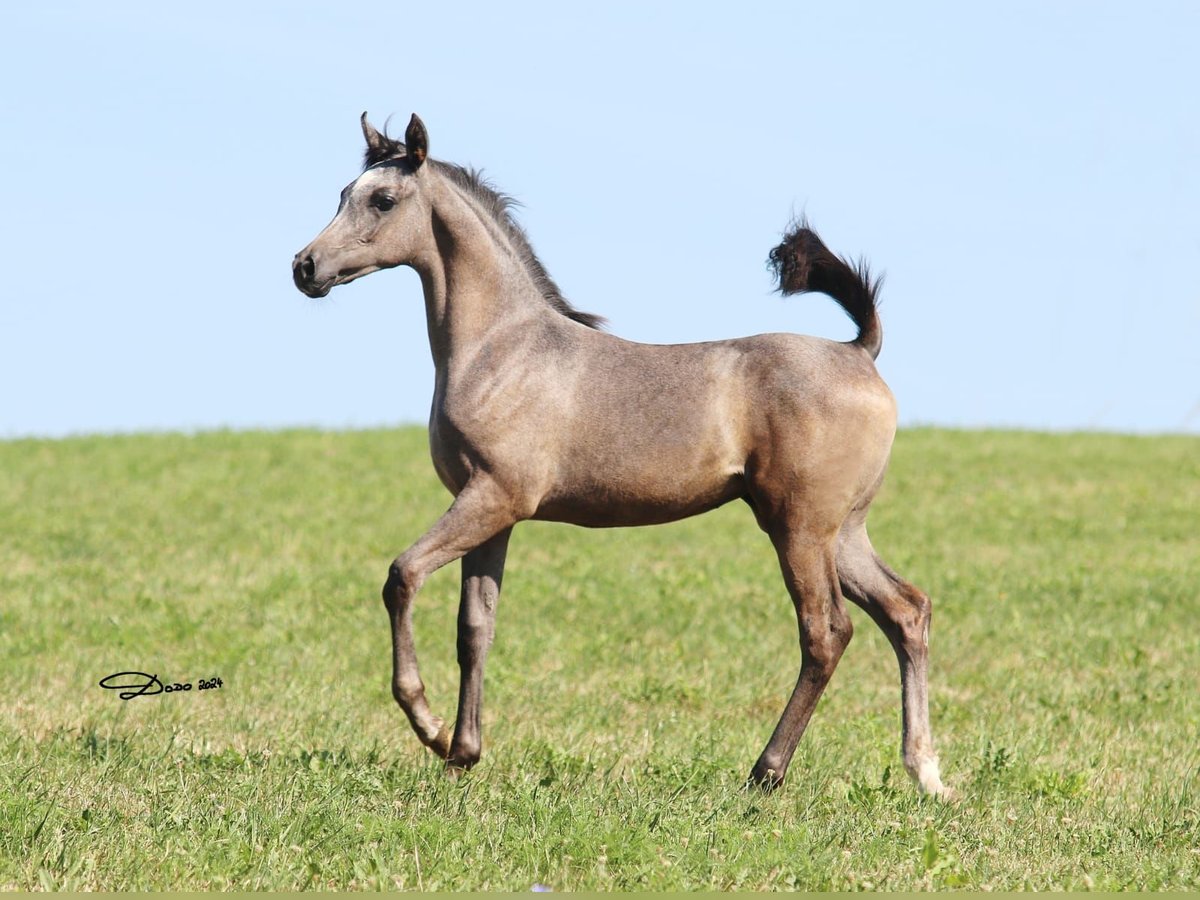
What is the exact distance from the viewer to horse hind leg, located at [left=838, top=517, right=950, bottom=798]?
287 inches

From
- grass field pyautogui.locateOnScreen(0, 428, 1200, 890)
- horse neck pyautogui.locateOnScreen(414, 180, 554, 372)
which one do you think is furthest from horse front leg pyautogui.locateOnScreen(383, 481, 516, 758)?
horse neck pyautogui.locateOnScreen(414, 180, 554, 372)

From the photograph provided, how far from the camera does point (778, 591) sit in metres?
15.9

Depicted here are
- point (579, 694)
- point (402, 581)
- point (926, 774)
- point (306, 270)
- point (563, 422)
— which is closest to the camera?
point (402, 581)

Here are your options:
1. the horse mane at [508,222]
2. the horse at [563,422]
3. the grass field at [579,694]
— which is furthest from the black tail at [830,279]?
the grass field at [579,694]

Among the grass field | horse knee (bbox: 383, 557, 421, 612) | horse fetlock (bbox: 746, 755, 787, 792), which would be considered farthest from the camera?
horse fetlock (bbox: 746, 755, 787, 792)

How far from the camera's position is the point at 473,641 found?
6840mm

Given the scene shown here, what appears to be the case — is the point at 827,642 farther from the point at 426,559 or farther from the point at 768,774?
the point at 426,559

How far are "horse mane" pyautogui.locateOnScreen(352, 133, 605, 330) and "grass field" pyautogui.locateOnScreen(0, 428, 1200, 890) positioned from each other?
2406mm

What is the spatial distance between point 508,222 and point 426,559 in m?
1.91

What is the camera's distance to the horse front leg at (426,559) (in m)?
6.35

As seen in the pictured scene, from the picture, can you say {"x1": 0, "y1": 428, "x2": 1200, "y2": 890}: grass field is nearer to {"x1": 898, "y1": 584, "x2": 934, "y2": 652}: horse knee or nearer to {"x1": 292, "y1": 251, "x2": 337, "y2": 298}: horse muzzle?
{"x1": 898, "y1": 584, "x2": 934, "y2": 652}: horse knee

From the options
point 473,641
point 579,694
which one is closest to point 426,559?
point 473,641

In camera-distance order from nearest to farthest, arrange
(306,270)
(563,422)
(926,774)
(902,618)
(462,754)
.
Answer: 1. (306,270)
2. (563,422)
3. (462,754)
4. (926,774)
5. (902,618)

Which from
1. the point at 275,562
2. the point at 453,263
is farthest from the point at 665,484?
the point at 275,562
